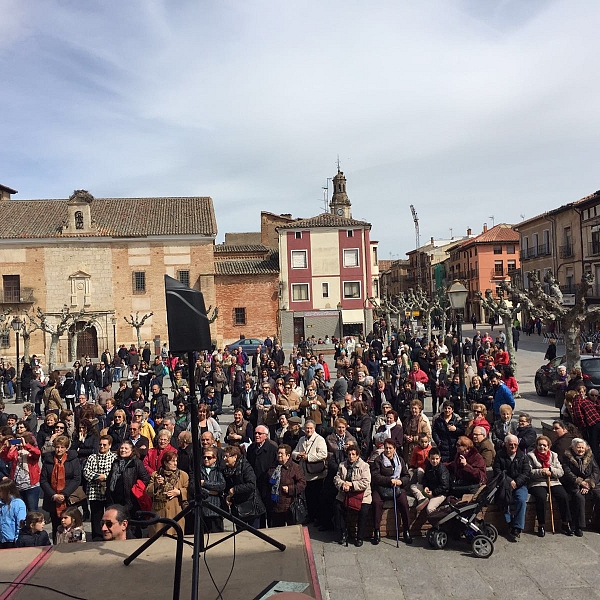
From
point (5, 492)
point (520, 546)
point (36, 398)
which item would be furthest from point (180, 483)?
point (36, 398)

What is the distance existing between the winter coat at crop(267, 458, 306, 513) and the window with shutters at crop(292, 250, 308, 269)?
33973 millimetres

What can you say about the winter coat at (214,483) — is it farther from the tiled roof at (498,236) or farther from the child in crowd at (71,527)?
the tiled roof at (498,236)

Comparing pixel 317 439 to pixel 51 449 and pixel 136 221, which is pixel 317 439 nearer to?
pixel 51 449

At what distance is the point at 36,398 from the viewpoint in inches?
640

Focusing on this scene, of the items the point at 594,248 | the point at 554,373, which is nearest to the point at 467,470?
the point at 554,373

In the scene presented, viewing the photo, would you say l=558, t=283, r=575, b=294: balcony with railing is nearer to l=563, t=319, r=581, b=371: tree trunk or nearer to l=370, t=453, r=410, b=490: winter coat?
l=563, t=319, r=581, b=371: tree trunk

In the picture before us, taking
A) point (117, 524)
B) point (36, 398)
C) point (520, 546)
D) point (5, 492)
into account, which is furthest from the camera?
point (36, 398)

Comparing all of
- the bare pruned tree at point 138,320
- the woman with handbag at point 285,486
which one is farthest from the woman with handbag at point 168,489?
the bare pruned tree at point 138,320

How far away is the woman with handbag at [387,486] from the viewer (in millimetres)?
7266

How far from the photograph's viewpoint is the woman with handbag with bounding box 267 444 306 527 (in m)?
7.11

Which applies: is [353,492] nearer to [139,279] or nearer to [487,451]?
[487,451]

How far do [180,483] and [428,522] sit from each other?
10.2ft

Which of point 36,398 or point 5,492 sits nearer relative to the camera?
point 5,492

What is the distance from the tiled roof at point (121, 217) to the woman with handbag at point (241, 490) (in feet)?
104
